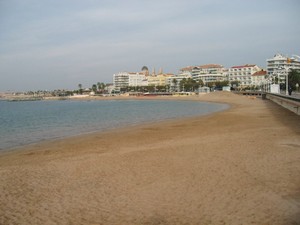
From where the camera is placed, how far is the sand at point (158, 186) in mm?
5055

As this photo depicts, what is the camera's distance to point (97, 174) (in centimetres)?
788

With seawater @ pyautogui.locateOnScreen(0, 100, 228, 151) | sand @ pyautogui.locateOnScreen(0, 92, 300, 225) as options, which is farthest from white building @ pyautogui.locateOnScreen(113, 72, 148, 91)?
sand @ pyautogui.locateOnScreen(0, 92, 300, 225)

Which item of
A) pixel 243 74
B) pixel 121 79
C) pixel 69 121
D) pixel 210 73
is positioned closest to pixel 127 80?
pixel 121 79

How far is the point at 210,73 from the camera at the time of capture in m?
136

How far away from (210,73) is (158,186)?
133m

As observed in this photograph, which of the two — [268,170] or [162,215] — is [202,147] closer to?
[268,170]

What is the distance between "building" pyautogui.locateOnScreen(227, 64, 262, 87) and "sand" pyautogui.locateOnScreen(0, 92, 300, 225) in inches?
4832

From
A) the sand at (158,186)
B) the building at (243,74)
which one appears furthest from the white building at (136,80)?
the sand at (158,186)

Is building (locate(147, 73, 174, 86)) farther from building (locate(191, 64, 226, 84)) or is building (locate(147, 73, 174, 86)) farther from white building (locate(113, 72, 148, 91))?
building (locate(191, 64, 226, 84))

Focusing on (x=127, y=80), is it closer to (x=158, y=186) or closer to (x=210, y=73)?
(x=210, y=73)

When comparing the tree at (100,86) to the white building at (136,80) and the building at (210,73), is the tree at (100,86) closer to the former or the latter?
the white building at (136,80)

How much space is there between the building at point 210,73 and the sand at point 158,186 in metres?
125

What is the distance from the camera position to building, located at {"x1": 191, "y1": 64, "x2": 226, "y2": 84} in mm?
133875

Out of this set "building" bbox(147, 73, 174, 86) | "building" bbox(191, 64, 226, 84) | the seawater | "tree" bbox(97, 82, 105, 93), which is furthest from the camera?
"tree" bbox(97, 82, 105, 93)
